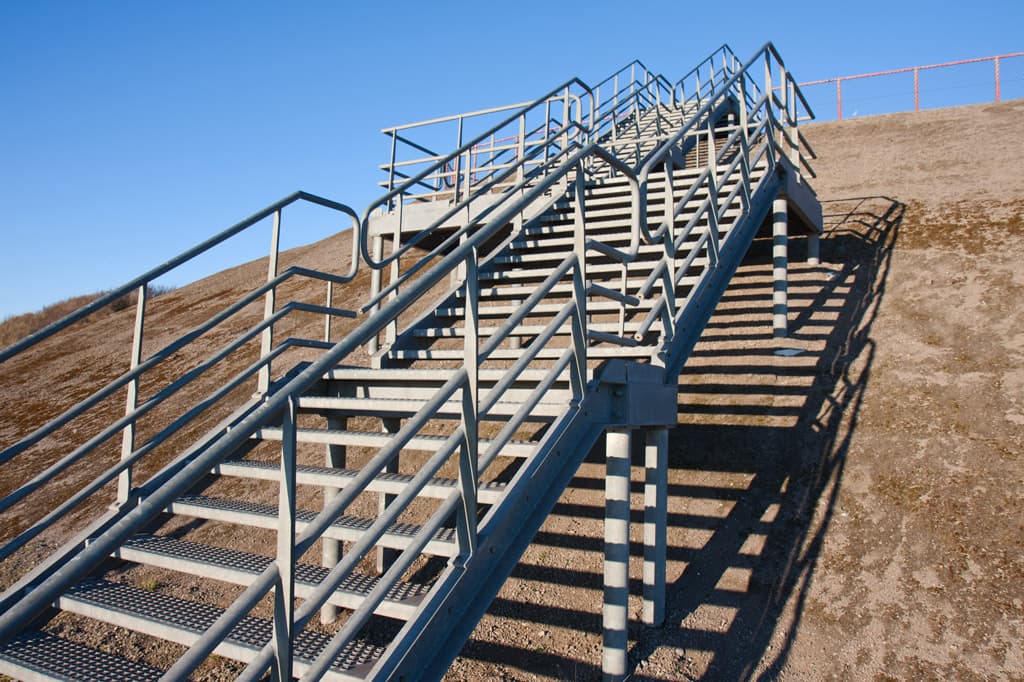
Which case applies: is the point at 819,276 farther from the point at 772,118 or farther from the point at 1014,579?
the point at 1014,579

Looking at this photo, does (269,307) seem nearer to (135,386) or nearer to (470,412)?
(135,386)

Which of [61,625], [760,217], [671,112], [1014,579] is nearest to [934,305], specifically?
[760,217]

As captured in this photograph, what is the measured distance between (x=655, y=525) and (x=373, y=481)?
264 cm

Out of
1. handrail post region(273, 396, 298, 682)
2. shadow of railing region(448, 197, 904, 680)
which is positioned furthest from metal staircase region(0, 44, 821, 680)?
shadow of railing region(448, 197, 904, 680)

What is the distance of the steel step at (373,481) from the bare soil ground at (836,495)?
2292mm

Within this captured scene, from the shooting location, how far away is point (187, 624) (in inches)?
103

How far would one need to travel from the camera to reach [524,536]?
3.15 metres

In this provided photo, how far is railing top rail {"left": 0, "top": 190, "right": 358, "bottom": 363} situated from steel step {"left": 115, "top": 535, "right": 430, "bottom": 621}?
3.42 ft

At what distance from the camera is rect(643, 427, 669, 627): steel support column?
5.19 metres

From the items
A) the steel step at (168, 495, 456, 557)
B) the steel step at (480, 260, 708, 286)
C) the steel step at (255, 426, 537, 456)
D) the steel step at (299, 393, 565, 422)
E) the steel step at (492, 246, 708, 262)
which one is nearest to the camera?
the steel step at (168, 495, 456, 557)

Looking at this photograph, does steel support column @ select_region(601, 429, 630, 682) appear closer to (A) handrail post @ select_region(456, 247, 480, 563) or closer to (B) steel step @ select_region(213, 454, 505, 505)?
(B) steel step @ select_region(213, 454, 505, 505)

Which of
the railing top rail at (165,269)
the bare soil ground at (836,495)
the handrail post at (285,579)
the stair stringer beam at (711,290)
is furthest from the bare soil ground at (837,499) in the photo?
the handrail post at (285,579)

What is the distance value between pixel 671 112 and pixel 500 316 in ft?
28.7

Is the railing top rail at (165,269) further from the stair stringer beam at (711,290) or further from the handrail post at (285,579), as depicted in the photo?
the stair stringer beam at (711,290)
